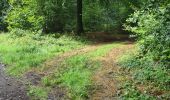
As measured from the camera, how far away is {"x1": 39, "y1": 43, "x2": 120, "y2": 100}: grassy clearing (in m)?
10.3

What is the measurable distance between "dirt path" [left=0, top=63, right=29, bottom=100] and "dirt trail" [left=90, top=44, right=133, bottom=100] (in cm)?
213

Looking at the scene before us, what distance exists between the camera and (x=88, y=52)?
16.0m

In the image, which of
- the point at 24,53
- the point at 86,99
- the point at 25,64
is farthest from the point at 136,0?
the point at 86,99

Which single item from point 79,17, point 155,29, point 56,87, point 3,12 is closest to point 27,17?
point 79,17

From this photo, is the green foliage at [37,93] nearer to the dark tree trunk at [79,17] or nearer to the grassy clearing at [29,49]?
the grassy clearing at [29,49]

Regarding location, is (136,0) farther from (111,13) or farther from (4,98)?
(4,98)

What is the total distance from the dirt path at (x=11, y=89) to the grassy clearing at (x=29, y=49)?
0.72 meters

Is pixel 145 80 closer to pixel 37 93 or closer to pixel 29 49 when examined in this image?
pixel 37 93

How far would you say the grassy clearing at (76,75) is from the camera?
10280 mm

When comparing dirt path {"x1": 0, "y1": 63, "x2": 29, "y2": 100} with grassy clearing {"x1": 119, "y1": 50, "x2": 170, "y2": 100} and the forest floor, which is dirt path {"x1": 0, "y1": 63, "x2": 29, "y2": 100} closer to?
the forest floor

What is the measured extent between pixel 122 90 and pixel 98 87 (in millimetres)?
833

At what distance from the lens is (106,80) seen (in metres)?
11.2

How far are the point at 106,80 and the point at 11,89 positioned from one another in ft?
9.95

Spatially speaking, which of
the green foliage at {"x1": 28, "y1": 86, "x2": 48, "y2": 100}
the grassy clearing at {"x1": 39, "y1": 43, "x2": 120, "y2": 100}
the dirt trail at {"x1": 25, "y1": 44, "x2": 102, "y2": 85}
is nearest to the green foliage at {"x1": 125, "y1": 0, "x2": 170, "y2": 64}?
the grassy clearing at {"x1": 39, "y1": 43, "x2": 120, "y2": 100}
